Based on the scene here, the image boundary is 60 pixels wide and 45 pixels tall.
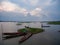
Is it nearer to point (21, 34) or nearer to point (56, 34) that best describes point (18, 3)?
point (21, 34)

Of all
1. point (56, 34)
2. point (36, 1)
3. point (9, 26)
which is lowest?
point (56, 34)

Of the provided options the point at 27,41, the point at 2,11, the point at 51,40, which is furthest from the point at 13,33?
the point at 51,40

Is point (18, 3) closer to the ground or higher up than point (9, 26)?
higher up

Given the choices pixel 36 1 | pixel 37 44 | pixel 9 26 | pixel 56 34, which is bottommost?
pixel 37 44

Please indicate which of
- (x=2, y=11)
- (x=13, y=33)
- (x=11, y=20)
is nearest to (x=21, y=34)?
(x=13, y=33)

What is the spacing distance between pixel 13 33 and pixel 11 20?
0.19 meters

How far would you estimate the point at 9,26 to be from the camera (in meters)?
1.88

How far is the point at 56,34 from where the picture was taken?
189 centimetres

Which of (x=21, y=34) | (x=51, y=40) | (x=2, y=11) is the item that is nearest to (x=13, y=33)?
(x=21, y=34)

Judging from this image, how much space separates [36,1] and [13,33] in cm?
57

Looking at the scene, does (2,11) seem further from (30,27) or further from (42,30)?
(42,30)

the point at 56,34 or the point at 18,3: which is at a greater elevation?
the point at 18,3

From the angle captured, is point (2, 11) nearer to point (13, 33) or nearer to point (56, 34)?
point (13, 33)

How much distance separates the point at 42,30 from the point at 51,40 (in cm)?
19
